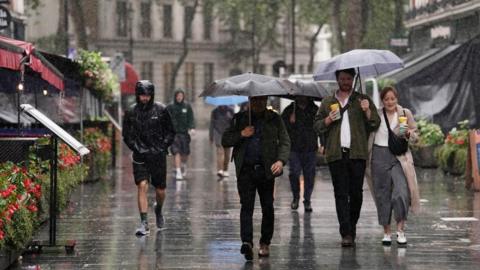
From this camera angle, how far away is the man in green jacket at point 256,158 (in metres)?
11.4

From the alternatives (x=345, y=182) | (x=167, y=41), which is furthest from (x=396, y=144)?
(x=167, y=41)

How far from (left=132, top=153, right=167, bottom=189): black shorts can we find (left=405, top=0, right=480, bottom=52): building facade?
46.4 ft

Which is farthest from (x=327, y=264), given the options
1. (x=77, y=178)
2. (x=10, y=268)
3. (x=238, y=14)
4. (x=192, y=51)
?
(x=192, y=51)

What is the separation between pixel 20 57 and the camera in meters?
12.6

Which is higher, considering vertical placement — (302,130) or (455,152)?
(302,130)

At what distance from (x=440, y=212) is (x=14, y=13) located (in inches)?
762

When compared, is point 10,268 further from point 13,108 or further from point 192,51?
point 192,51

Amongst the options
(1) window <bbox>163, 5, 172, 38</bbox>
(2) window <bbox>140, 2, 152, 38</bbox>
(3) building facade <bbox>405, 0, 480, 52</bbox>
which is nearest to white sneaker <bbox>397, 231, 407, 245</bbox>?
(3) building facade <bbox>405, 0, 480, 52</bbox>

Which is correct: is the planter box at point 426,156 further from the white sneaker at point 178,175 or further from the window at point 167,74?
the window at point 167,74

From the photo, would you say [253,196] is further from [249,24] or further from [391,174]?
[249,24]

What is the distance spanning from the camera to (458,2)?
28.4 metres

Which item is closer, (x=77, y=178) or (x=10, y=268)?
(x=10, y=268)

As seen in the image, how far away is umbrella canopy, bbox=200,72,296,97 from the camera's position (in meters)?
11.2

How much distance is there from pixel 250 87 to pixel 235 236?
2670 millimetres
